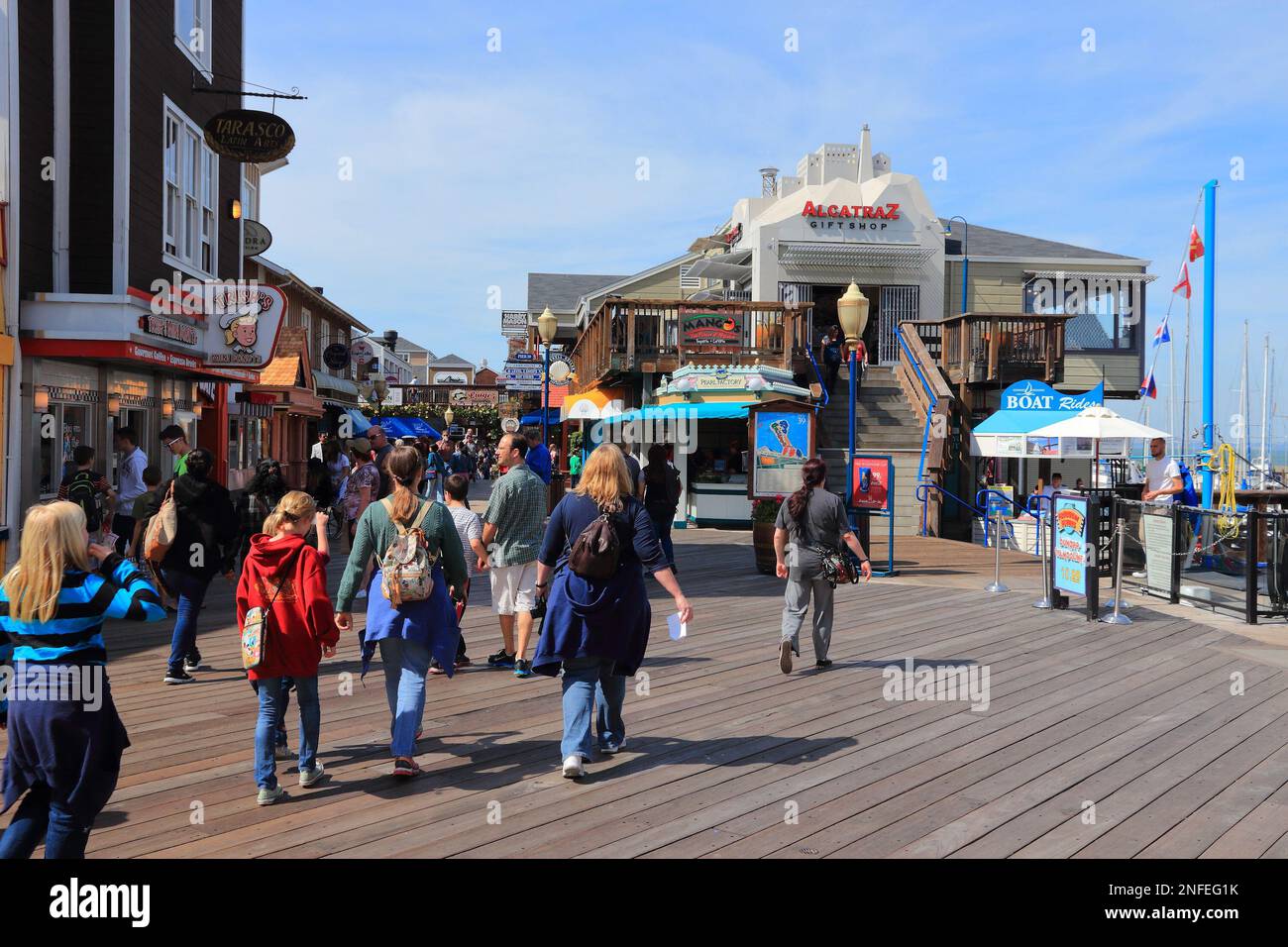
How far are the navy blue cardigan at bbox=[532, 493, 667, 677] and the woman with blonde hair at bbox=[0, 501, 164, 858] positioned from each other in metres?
2.11

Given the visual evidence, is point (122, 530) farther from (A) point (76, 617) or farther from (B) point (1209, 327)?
(B) point (1209, 327)

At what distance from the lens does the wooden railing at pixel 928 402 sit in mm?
19938

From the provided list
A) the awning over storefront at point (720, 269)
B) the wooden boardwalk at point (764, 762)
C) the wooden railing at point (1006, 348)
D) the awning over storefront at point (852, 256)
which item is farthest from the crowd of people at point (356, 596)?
the awning over storefront at point (720, 269)

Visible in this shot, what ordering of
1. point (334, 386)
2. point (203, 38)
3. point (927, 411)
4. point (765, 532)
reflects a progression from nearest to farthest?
point (765, 532)
point (203, 38)
point (927, 411)
point (334, 386)

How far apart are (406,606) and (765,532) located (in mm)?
8844

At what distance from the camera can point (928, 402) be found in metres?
21.3

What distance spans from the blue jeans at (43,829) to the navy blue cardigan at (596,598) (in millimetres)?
2245

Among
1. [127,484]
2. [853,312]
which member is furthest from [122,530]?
[853,312]

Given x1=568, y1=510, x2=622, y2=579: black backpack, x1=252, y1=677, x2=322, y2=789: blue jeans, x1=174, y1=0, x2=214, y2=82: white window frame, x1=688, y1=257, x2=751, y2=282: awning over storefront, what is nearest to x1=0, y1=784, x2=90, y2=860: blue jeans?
x1=252, y1=677, x2=322, y2=789: blue jeans

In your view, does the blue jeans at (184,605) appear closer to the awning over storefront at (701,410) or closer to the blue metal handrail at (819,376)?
the awning over storefront at (701,410)

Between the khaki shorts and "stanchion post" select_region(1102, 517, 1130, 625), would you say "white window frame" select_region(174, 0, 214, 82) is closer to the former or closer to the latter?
the khaki shorts

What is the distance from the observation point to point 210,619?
10.3 m

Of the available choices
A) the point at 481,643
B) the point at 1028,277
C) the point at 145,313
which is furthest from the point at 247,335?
the point at 1028,277

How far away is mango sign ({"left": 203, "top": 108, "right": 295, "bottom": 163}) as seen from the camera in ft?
47.4
